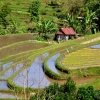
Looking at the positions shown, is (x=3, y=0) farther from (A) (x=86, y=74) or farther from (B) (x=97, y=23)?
(A) (x=86, y=74)

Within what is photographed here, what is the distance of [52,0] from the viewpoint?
47250mm

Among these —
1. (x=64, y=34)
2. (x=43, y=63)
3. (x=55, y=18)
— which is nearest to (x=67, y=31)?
(x=64, y=34)

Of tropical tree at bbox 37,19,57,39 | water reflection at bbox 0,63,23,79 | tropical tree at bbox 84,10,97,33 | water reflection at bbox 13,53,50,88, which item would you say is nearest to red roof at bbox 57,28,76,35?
tropical tree at bbox 37,19,57,39

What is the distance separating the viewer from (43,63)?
18094 millimetres

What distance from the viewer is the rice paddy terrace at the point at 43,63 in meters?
15.1

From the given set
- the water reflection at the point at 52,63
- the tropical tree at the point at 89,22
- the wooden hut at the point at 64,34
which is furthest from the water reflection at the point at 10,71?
the tropical tree at the point at 89,22

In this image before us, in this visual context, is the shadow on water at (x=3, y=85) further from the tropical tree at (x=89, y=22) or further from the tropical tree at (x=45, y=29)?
the tropical tree at (x=89, y=22)

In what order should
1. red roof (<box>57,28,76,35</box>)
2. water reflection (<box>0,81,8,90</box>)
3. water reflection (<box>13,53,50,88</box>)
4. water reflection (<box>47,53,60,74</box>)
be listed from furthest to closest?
red roof (<box>57,28,76,35</box>) → water reflection (<box>47,53,60,74</box>) → water reflection (<box>13,53,50,88</box>) → water reflection (<box>0,81,8,90</box>)

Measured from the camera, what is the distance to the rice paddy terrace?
593 inches

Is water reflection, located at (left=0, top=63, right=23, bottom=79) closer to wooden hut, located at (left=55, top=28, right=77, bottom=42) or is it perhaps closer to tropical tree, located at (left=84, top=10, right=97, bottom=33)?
wooden hut, located at (left=55, top=28, right=77, bottom=42)

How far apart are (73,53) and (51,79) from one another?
5131mm

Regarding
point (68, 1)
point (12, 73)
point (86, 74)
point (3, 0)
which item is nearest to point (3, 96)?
point (12, 73)

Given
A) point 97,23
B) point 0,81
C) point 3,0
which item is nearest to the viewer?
point 0,81

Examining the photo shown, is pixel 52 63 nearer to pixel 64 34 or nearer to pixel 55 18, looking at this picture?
pixel 64 34
